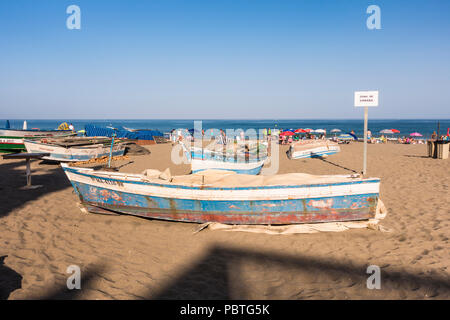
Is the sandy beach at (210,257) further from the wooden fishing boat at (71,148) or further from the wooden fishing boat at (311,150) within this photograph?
the wooden fishing boat at (311,150)

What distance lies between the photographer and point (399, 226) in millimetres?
6441

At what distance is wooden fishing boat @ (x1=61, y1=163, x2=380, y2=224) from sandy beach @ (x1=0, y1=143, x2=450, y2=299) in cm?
42

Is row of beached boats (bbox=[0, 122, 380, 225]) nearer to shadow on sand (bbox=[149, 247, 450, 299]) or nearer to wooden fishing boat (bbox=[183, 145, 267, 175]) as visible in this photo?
shadow on sand (bbox=[149, 247, 450, 299])

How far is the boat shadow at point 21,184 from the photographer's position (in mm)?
8427

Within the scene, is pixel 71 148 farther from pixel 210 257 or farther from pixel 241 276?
pixel 241 276

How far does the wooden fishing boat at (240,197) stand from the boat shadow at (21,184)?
2798mm

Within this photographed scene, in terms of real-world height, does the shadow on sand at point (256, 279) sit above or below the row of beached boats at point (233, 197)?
below

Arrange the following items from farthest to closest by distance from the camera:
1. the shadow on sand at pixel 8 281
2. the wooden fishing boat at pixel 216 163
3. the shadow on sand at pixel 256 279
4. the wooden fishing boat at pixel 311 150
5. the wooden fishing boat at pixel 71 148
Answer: the wooden fishing boat at pixel 311 150 → the wooden fishing boat at pixel 71 148 → the wooden fishing boat at pixel 216 163 → the shadow on sand at pixel 256 279 → the shadow on sand at pixel 8 281

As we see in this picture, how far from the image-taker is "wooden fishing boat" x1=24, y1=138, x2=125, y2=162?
616 inches

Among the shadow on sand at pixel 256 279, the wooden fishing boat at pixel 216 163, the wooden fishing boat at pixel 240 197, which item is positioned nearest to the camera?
the shadow on sand at pixel 256 279

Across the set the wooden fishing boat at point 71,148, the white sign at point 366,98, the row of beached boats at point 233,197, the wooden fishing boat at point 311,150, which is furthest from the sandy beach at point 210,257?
the wooden fishing boat at point 311,150

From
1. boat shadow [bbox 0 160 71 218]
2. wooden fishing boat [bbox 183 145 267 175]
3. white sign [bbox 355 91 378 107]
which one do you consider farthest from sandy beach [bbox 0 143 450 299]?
wooden fishing boat [bbox 183 145 267 175]

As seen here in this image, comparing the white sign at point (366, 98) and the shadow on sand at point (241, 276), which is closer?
the shadow on sand at point (241, 276)
